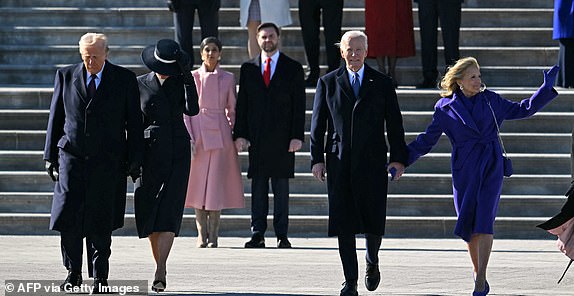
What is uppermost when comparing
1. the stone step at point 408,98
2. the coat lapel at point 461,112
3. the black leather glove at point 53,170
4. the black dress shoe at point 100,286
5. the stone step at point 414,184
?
the coat lapel at point 461,112

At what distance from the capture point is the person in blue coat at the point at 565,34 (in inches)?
650

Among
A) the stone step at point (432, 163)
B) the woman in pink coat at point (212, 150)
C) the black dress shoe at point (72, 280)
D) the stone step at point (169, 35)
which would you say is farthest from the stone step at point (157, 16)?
the black dress shoe at point (72, 280)

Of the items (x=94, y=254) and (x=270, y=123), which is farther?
(x=270, y=123)

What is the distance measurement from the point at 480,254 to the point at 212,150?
4167 millimetres

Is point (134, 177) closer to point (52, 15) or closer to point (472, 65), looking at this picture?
point (472, 65)

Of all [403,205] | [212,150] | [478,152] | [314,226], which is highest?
[478,152]

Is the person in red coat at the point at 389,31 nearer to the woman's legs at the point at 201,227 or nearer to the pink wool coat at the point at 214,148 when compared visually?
the pink wool coat at the point at 214,148

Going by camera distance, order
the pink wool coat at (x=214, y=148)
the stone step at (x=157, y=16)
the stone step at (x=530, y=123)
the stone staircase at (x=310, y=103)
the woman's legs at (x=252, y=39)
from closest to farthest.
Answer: the pink wool coat at (x=214, y=148) < the stone staircase at (x=310, y=103) < the stone step at (x=530, y=123) < the woman's legs at (x=252, y=39) < the stone step at (x=157, y=16)

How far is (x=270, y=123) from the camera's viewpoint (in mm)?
14039

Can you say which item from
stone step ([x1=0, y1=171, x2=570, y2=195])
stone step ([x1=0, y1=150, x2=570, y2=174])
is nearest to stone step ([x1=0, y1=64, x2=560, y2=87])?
stone step ([x1=0, y1=150, x2=570, y2=174])

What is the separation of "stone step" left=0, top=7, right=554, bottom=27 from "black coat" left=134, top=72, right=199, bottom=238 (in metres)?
7.24

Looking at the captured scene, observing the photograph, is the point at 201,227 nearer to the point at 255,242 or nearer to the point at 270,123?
the point at 255,242

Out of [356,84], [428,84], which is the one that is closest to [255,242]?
[356,84]

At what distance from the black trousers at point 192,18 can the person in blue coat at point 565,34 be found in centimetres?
357
